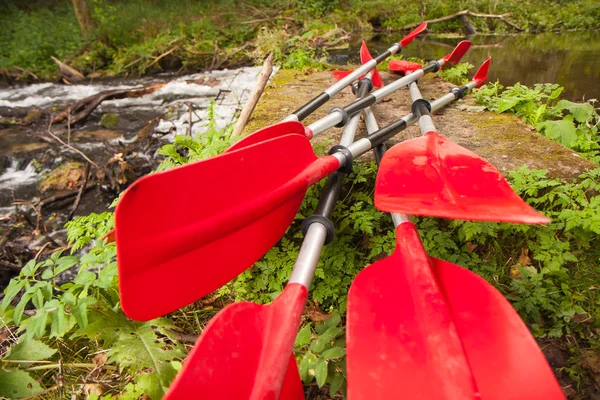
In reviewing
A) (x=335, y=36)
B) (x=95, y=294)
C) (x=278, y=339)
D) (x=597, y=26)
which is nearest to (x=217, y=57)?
(x=335, y=36)

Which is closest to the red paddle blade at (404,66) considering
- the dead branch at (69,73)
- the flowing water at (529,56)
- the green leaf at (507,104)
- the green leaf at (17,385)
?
the green leaf at (507,104)

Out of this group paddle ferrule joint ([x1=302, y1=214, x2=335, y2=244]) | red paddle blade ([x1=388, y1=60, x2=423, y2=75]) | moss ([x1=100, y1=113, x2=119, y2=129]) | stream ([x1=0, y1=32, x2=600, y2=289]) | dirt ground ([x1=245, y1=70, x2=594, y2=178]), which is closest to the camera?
paddle ferrule joint ([x1=302, y1=214, x2=335, y2=244])

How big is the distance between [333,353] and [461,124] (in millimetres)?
1696

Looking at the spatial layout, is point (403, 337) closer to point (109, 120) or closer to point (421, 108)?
point (421, 108)

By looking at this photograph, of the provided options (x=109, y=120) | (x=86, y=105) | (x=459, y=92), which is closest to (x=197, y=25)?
(x=86, y=105)

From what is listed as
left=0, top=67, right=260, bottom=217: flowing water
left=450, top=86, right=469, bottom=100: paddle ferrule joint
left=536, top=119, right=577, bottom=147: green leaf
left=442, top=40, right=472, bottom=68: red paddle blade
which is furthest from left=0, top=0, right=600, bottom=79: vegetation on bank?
left=536, top=119, right=577, bottom=147: green leaf

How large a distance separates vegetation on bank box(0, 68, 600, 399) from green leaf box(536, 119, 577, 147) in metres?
0.50

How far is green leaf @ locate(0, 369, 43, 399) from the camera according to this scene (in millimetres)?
958

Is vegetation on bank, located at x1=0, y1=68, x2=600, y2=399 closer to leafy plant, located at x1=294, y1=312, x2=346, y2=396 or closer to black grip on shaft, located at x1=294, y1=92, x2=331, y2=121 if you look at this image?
leafy plant, located at x1=294, y1=312, x2=346, y2=396

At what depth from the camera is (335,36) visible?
746 cm

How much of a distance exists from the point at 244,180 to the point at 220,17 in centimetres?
935

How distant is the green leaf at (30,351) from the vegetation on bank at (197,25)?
457 centimetres

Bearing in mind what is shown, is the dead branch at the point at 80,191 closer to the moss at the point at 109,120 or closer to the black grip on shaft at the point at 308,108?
the moss at the point at 109,120

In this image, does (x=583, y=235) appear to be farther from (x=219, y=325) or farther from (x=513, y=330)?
(x=219, y=325)
